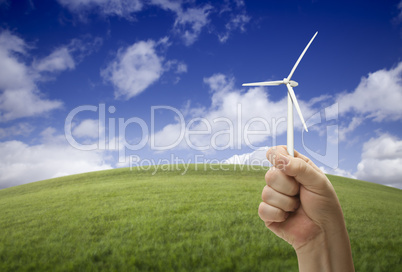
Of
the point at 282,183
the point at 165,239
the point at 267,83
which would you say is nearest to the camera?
the point at 282,183

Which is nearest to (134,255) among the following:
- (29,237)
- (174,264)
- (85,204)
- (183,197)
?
(174,264)

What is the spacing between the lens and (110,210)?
15.0 metres

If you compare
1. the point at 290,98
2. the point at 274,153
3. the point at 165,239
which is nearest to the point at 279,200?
the point at 274,153

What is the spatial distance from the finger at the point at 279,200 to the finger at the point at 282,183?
2.6 inches

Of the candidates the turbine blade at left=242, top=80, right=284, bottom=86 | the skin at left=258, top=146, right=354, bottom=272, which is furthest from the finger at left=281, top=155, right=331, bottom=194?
the turbine blade at left=242, top=80, right=284, bottom=86

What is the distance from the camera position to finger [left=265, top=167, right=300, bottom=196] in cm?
299

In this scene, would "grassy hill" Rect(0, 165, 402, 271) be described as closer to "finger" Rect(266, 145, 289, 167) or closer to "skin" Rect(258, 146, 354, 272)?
"skin" Rect(258, 146, 354, 272)

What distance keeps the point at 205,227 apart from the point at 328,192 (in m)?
8.88

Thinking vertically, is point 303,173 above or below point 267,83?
below

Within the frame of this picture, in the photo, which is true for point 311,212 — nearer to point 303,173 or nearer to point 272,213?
point 272,213

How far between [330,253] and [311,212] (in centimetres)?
57

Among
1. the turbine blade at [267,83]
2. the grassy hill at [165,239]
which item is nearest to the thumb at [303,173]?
the turbine blade at [267,83]

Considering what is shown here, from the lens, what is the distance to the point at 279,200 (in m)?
3.07

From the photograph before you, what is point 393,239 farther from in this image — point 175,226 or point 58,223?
point 58,223
